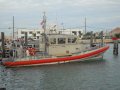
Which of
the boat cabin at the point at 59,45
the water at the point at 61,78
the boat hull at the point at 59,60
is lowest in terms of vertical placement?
the water at the point at 61,78

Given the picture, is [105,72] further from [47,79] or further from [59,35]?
[59,35]

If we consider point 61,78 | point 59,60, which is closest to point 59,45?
point 59,60

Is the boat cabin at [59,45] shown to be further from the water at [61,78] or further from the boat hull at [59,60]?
the water at [61,78]

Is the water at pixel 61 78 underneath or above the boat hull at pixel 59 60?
underneath

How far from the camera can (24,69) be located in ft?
115

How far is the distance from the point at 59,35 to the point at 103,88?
1676cm

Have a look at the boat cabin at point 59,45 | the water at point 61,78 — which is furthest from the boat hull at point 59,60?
the water at point 61,78

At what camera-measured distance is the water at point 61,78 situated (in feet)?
80.4

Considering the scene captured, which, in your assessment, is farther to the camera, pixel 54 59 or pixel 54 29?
pixel 54 29

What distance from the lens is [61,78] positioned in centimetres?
2853

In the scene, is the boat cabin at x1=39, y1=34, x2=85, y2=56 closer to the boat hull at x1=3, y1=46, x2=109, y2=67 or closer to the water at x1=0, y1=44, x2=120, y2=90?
the boat hull at x1=3, y1=46, x2=109, y2=67

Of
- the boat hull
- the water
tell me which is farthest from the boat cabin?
the water

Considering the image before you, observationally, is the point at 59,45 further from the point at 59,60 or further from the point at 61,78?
the point at 61,78

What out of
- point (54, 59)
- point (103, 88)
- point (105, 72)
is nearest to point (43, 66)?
point (54, 59)
